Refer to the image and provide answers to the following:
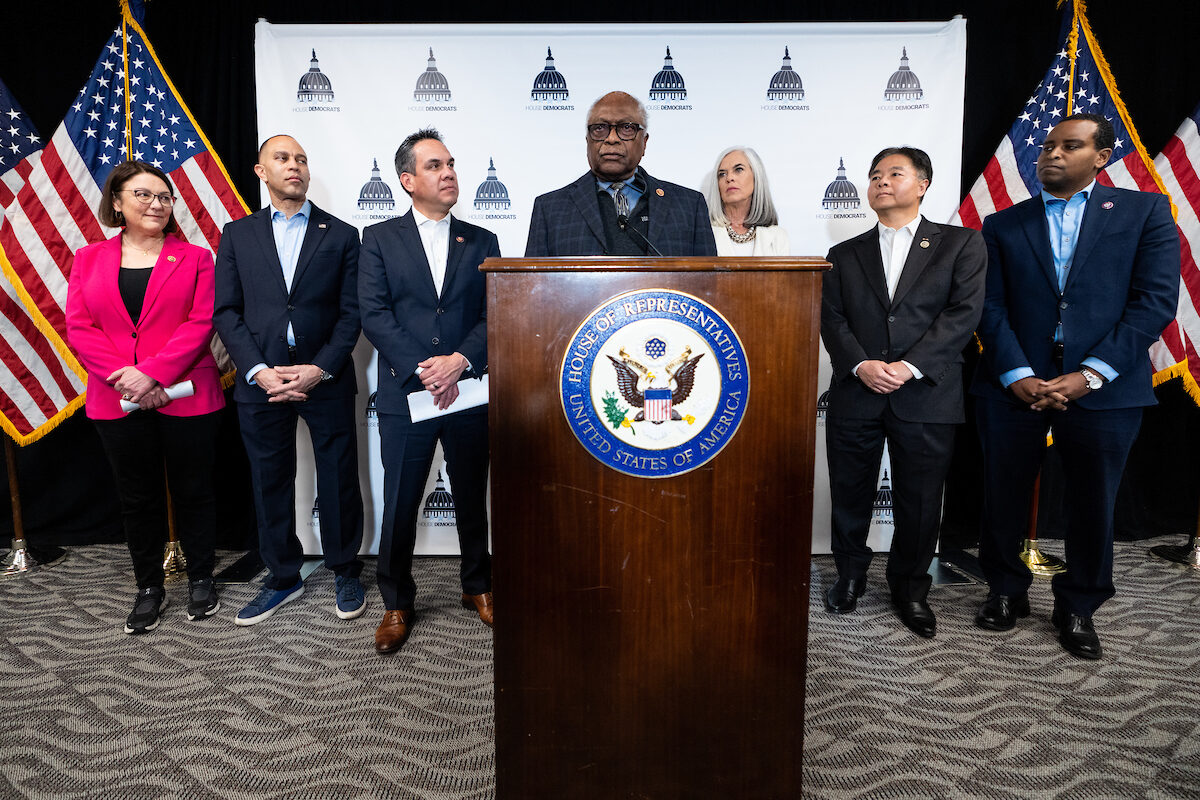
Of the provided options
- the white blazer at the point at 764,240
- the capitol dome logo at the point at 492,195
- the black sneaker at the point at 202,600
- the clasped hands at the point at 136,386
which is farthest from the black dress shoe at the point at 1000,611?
the clasped hands at the point at 136,386

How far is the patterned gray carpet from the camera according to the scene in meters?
1.75

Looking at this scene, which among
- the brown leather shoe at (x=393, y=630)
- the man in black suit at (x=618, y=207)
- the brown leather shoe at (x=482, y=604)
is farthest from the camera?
the brown leather shoe at (x=482, y=604)

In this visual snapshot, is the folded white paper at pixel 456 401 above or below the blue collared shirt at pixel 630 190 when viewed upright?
below

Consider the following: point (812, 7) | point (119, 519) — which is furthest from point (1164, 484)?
point (119, 519)

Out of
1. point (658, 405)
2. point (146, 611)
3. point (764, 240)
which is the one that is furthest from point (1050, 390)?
point (146, 611)

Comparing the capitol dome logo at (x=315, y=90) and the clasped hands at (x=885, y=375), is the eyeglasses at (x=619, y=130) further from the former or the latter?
the capitol dome logo at (x=315, y=90)

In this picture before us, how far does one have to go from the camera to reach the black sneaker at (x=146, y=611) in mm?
2645

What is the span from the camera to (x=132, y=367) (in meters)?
2.59

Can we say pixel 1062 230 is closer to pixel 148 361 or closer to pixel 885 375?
pixel 885 375

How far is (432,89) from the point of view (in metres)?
3.33

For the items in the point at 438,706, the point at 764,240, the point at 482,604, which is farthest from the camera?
the point at 764,240

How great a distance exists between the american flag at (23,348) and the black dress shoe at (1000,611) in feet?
12.9

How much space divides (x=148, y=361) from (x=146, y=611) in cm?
99

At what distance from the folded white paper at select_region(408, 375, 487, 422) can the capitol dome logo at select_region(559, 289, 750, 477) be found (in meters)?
1.37
